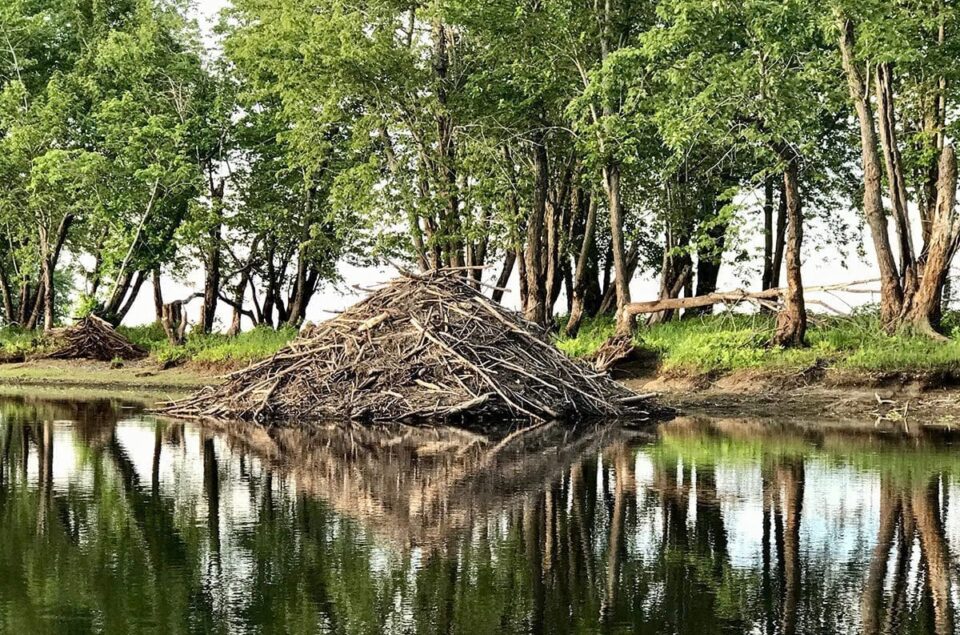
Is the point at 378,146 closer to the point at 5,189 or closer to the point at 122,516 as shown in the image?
the point at 5,189

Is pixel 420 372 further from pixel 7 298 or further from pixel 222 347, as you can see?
pixel 7 298

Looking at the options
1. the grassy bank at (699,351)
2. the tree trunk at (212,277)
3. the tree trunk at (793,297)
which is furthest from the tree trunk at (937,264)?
the tree trunk at (212,277)

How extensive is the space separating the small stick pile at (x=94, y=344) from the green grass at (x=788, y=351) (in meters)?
13.2

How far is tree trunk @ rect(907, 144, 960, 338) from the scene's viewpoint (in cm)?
2069

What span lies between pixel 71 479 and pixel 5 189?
30.7 m

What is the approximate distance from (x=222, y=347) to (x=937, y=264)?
17.5 meters

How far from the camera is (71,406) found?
70.0 feet

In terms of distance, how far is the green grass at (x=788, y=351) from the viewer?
1975 centimetres

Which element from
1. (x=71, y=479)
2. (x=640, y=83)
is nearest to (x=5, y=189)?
(x=640, y=83)

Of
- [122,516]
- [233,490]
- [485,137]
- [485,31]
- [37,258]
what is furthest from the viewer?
[37,258]

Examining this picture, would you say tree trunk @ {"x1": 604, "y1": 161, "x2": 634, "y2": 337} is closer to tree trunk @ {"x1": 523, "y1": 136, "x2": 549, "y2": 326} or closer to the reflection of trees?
tree trunk @ {"x1": 523, "y1": 136, "x2": 549, "y2": 326}

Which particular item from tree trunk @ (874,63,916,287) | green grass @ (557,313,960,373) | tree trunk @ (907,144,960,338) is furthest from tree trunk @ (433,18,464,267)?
tree trunk @ (907,144,960,338)

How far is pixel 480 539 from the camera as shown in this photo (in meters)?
7.55

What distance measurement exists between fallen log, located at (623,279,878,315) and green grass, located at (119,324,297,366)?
27.0 feet
